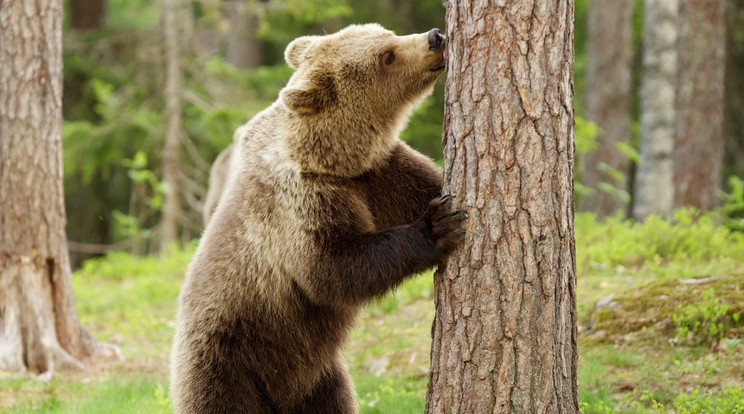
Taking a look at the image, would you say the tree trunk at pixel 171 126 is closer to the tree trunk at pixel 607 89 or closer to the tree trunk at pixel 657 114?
the tree trunk at pixel 607 89

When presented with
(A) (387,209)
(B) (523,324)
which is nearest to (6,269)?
(A) (387,209)

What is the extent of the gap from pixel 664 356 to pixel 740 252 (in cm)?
270

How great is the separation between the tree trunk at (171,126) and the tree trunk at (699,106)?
775 cm

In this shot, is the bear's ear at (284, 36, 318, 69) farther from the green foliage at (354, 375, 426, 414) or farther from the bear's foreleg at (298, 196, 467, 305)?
the green foliage at (354, 375, 426, 414)

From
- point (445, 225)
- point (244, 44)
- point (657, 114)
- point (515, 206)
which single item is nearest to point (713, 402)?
point (515, 206)

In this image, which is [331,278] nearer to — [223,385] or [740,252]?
[223,385]

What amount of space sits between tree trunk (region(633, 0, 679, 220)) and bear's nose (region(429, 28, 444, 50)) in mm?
8434

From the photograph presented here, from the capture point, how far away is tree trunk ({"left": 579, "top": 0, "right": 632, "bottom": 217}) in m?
12.8

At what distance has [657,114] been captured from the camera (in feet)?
39.1

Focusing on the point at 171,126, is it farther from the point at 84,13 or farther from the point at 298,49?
the point at 298,49

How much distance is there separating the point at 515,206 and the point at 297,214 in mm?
1178

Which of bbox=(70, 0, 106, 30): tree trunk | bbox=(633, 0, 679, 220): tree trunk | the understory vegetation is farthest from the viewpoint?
bbox=(70, 0, 106, 30): tree trunk

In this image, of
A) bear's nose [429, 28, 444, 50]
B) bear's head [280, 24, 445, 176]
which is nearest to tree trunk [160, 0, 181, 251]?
bear's head [280, 24, 445, 176]

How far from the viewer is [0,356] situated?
6145 mm
